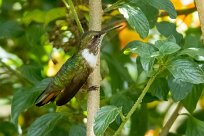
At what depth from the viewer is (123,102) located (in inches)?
58.4

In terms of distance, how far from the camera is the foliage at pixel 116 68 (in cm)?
116

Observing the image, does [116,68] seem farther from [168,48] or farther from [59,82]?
[168,48]

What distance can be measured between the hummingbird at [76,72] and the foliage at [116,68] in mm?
76

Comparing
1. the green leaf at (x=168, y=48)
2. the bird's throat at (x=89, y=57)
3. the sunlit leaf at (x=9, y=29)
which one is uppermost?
the green leaf at (x=168, y=48)

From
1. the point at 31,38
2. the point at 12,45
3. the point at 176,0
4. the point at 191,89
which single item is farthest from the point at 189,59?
the point at 12,45

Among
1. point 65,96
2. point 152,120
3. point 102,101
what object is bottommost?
point 152,120

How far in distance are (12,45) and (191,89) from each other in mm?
1314

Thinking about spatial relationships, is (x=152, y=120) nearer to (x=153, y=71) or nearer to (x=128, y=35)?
(x=128, y=35)

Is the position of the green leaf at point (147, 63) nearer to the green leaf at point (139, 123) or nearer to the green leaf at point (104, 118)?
the green leaf at point (104, 118)

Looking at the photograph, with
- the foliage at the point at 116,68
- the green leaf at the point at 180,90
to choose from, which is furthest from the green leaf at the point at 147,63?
the green leaf at the point at 180,90

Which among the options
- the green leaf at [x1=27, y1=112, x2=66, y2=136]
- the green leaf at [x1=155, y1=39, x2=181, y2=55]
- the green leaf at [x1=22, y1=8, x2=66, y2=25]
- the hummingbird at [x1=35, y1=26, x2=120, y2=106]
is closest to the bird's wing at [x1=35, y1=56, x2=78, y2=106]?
the hummingbird at [x1=35, y1=26, x2=120, y2=106]

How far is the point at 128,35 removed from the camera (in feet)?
6.89

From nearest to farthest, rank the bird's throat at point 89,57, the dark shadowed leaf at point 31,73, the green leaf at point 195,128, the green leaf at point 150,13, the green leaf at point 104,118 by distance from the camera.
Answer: the green leaf at point 104,118, the bird's throat at point 89,57, the green leaf at point 195,128, the green leaf at point 150,13, the dark shadowed leaf at point 31,73

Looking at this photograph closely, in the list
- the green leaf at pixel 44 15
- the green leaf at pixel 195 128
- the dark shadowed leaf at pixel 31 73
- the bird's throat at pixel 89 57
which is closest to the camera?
the bird's throat at pixel 89 57
